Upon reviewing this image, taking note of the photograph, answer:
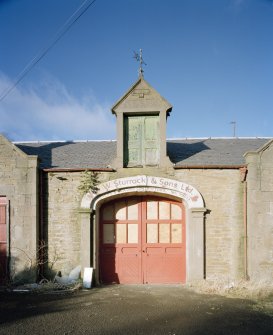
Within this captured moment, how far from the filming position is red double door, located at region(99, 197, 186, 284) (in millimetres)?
9438

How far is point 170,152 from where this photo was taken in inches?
408

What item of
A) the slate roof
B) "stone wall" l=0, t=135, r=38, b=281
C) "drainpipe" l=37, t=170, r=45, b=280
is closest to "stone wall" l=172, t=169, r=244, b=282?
the slate roof

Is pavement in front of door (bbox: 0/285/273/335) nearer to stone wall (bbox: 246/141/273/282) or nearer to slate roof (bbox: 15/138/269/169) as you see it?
stone wall (bbox: 246/141/273/282)

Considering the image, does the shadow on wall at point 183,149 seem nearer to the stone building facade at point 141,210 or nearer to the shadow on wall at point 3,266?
the stone building facade at point 141,210

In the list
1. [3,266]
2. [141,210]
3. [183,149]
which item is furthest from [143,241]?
[3,266]

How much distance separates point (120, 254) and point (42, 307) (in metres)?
3.02

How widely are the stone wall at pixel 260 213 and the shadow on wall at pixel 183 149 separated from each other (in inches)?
80.7

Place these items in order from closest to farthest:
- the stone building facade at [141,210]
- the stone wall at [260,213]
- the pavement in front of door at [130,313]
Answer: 1. the pavement in front of door at [130,313]
2. the stone wall at [260,213]
3. the stone building facade at [141,210]

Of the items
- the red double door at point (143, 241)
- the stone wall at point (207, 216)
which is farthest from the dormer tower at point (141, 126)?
the red double door at point (143, 241)

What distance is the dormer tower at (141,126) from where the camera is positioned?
938 cm

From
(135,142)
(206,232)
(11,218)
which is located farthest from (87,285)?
(135,142)

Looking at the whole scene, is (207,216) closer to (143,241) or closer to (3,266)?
(143,241)

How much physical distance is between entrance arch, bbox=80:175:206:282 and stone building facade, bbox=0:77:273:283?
0.03m

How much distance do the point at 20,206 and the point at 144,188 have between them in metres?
3.83
